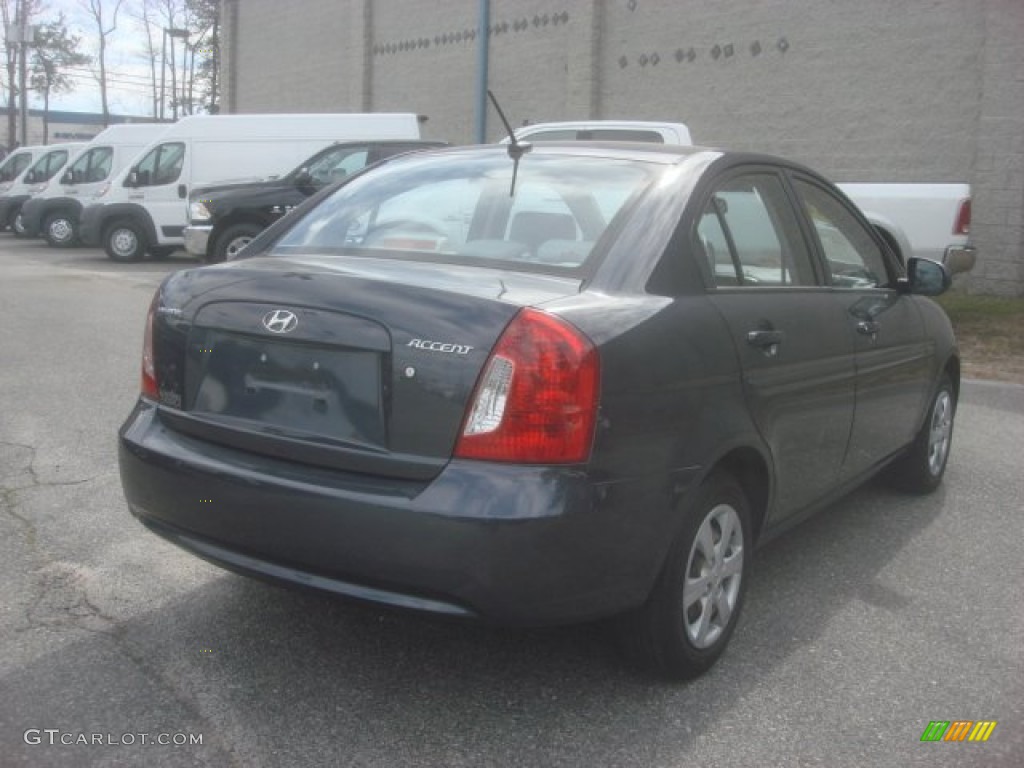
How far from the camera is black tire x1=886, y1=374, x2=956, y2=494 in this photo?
17.4 feet

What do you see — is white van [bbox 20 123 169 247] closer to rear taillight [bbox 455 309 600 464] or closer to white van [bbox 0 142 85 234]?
white van [bbox 0 142 85 234]

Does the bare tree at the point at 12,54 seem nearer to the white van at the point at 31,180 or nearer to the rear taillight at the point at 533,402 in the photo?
the white van at the point at 31,180

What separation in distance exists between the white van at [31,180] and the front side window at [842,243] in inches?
899

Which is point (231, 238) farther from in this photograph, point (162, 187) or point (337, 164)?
point (162, 187)

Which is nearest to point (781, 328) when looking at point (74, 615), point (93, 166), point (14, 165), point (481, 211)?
point (481, 211)

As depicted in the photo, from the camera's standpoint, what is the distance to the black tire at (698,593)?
10.2ft

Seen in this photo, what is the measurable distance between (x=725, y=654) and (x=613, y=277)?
1349 mm

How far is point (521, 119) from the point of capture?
20.5m

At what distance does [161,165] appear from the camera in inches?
714

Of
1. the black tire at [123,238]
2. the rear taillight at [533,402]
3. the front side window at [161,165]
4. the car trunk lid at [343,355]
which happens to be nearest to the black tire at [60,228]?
the black tire at [123,238]

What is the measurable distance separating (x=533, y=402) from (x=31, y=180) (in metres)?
25.3

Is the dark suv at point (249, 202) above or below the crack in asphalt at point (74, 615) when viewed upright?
above

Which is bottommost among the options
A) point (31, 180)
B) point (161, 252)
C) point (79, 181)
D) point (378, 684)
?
point (378, 684)

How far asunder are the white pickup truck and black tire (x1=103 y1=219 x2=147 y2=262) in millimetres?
10192
